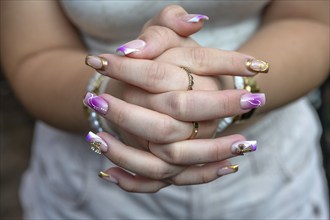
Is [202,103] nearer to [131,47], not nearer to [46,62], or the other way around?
[131,47]

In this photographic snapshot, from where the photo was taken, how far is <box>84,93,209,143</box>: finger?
2.49 ft

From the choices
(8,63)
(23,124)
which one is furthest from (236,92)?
(23,124)

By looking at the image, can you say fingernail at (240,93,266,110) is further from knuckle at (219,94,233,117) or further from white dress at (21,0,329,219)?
white dress at (21,0,329,219)

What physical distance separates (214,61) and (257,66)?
0.06 metres

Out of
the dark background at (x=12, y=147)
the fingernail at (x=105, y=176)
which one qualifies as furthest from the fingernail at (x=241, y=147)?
the dark background at (x=12, y=147)

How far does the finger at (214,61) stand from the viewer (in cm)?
79

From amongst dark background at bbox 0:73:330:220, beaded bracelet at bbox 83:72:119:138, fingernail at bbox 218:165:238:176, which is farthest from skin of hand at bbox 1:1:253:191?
dark background at bbox 0:73:330:220

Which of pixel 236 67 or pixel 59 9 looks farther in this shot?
pixel 59 9

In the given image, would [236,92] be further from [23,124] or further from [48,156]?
[23,124]

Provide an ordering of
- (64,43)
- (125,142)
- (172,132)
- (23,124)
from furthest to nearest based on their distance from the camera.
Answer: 1. (23,124)
2. (64,43)
3. (125,142)
4. (172,132)

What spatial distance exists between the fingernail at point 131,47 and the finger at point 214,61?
4 cm

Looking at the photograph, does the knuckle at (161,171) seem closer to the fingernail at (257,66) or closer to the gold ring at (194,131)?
the gold ring at (194,131)

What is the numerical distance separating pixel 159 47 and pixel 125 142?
0.17 meters

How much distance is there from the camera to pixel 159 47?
0.81 metres
